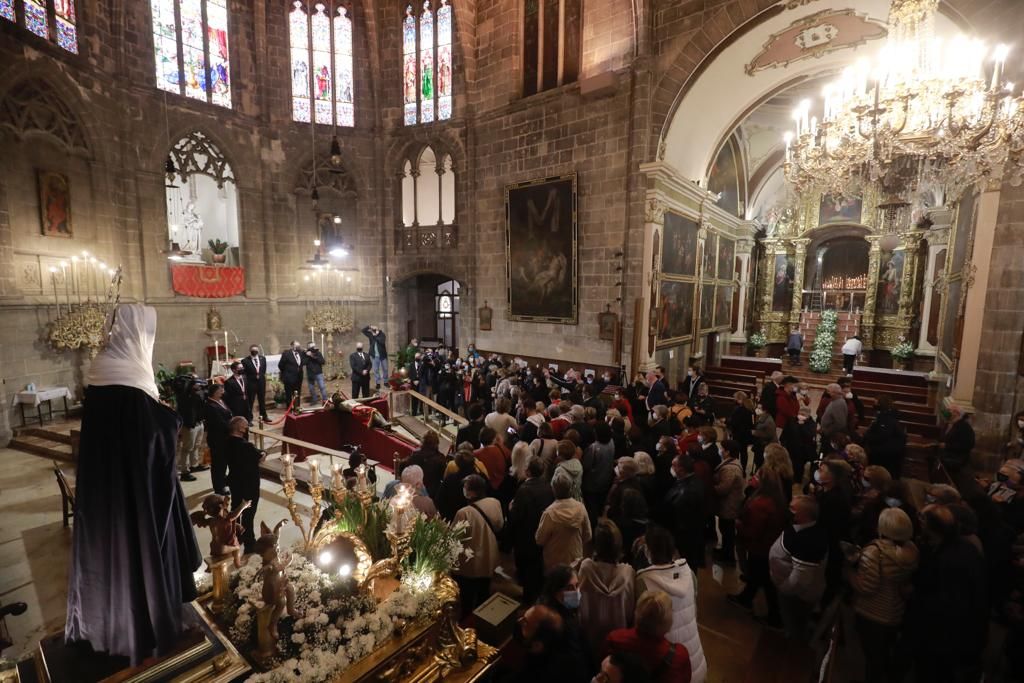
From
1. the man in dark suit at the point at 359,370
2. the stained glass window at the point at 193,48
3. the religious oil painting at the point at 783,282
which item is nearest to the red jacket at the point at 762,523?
the man in dark suit at the point at 359,370

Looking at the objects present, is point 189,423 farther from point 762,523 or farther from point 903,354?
point 903,354

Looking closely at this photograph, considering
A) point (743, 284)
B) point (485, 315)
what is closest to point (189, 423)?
point (485, 315)

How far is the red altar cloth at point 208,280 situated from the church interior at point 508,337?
5.6 inches

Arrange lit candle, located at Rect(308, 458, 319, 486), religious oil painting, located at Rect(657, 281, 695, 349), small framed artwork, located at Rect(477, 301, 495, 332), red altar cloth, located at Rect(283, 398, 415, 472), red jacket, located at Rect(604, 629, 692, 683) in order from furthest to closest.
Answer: small framed artwork, located at Rect(477, 301, 495, 332), religious oil painting, located at Rect(657, 281, 695, 349), red altar cloth, located at Rect(283, 398, 415, 472), lit candle, located at Rect(308, 458, 319, 486), red jacket, located at Rect(604, 629, 692, 683)

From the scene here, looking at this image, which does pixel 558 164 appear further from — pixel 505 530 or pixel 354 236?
pixel 505 530

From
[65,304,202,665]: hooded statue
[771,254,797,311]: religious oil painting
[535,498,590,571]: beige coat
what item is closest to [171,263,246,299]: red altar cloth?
[65,304,202,665]: hooded statue

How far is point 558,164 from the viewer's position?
1166 cm

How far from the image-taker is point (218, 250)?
13.3 metres

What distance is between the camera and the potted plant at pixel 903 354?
14078 millimetres

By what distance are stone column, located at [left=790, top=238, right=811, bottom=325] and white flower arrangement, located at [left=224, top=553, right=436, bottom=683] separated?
18.2 m

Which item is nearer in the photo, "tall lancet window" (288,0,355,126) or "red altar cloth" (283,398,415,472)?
"red altar cloth" (283,398,415,472)

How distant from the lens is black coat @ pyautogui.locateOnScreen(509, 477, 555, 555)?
3.90m

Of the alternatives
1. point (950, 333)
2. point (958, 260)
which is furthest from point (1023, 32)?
point (950, 333)

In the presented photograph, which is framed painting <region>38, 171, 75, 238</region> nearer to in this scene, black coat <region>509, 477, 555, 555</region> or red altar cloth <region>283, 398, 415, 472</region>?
red altar cloth <region>283, 398, 415, 472</region>
